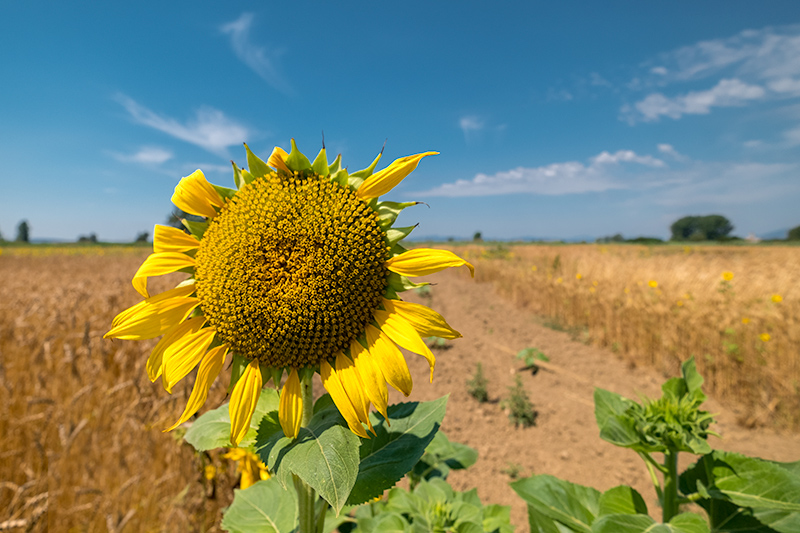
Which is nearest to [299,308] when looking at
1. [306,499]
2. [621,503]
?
[306,499]

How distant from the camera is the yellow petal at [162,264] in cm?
125

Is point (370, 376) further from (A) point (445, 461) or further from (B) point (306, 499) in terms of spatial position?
(A) point (445, 461)

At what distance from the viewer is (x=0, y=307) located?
6.98 metres

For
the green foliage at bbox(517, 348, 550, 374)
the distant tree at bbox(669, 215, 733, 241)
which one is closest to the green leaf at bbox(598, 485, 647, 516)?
the green foliage at bbox(517, 348, 550, 374)

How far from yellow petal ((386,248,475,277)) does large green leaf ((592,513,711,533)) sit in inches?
58.8

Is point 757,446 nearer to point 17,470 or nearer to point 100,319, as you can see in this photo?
point 17,470

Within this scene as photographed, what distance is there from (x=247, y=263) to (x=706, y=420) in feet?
7.94

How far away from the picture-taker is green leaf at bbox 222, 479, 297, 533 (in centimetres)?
149

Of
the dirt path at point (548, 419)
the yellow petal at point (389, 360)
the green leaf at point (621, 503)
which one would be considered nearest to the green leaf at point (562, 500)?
the green leaf at point (621, 503)

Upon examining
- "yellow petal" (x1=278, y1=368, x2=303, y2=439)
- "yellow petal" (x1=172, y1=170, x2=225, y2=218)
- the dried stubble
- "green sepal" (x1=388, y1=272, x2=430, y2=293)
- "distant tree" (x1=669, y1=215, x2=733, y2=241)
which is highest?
"distant tree" (x1=669, y1=215, x2=733, y2=241)

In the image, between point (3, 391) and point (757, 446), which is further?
point (757, 446)

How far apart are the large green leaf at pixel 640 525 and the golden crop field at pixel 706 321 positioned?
623 cm

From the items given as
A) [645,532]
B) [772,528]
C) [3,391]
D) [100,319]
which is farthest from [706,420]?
[100,319]

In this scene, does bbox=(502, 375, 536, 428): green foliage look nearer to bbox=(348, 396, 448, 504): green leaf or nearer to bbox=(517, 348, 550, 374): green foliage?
bbox=(517, 348, 550, 374): green foliage
